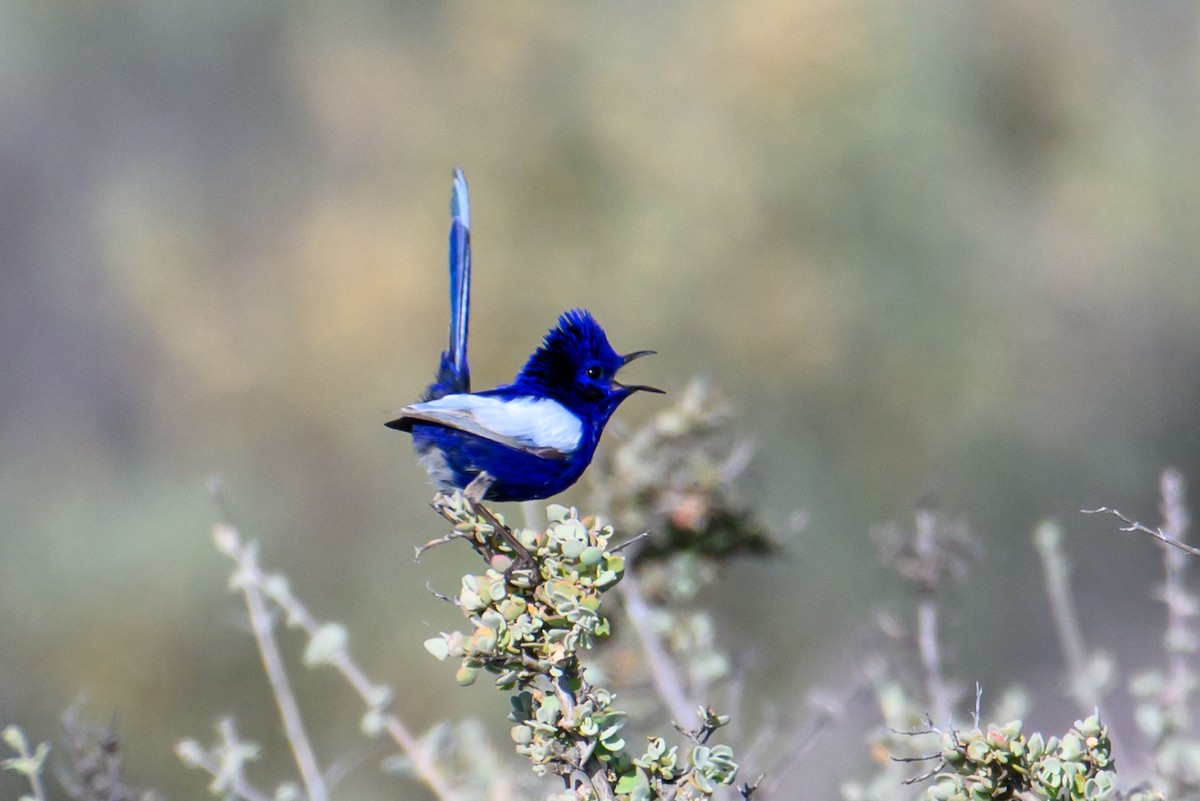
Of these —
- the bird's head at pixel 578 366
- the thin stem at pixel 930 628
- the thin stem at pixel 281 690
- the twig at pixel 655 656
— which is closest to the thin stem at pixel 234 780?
the thin stem at pixel 281 690

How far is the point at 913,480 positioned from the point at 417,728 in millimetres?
4432

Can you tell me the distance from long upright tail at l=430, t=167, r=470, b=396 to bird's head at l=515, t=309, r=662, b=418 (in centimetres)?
18

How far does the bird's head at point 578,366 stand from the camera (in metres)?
3.21

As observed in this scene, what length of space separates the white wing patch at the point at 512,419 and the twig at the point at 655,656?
1.16 feet

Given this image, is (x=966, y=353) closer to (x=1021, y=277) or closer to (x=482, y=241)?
(x=1021, y=277)

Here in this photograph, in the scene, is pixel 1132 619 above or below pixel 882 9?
below

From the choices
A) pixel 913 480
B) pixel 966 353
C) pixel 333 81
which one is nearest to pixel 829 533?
pixel 913 480

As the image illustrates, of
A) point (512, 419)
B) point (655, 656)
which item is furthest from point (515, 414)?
point (655, 656)

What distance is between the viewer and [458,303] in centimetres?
318

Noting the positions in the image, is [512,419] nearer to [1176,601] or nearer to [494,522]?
[494,522]

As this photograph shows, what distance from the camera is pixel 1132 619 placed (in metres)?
12.4

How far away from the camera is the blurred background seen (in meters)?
10.4

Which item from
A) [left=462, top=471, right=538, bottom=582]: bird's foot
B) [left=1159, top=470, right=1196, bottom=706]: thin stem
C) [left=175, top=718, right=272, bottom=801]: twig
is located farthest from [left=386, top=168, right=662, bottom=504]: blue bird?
[left=1159, top=470, right=1196, bottom=706]: thin stem

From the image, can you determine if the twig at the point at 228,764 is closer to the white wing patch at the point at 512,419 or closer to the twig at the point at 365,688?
the twig at the point at 365,688
